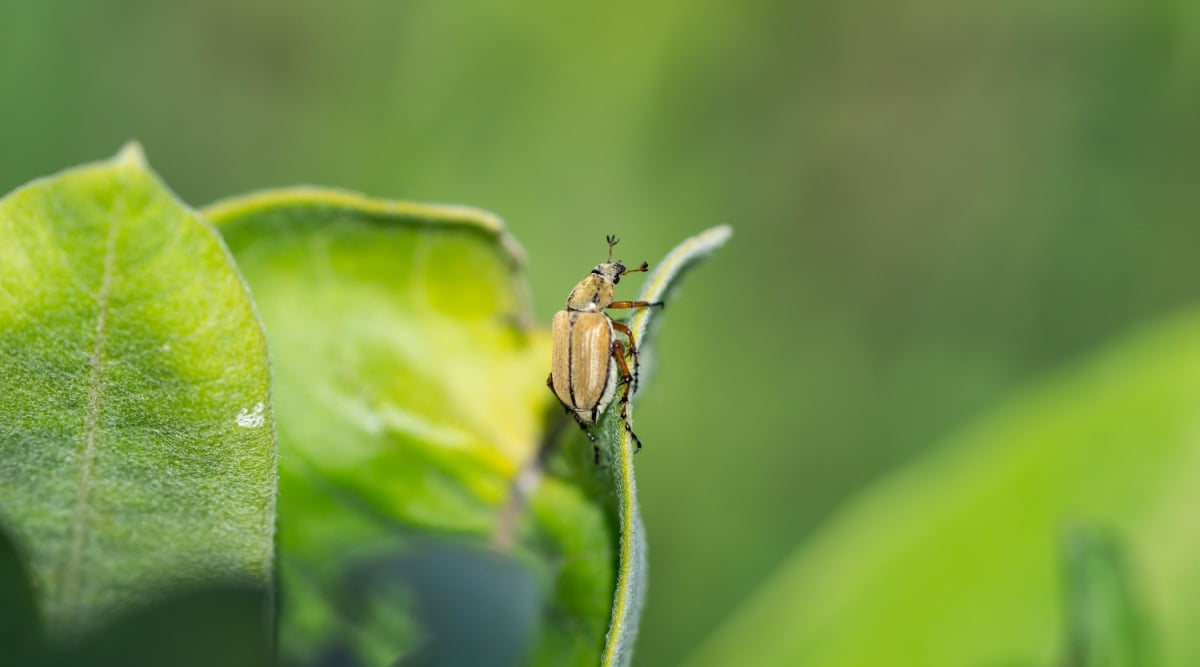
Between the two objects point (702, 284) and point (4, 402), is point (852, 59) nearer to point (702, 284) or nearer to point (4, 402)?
point (702, 284)

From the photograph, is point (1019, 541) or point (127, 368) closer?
point (127, 368)

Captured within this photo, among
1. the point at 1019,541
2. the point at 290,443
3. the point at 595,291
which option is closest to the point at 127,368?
the point at 290,443

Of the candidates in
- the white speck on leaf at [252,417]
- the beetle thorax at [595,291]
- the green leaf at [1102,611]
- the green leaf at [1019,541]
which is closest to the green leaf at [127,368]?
the white speck on leaf at [252,417]

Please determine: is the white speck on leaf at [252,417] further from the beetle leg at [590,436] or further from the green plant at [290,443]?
the beetle leg at [590,436]

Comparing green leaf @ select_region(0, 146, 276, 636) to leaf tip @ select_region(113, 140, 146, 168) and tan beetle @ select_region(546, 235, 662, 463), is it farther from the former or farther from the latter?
tan beetle @ select_region(546, 235, 662, 463)

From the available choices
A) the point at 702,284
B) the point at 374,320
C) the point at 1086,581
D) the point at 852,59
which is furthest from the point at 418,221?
the point at 852,59

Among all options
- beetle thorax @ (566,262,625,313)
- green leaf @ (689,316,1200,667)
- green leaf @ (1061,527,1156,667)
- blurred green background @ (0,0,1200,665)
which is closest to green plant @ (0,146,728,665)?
beetle thorax @ (566,262,625,313)

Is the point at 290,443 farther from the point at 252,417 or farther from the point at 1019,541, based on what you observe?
the point at 1019,541
